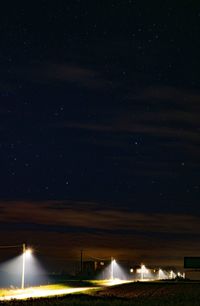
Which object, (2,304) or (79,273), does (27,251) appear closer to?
(2,304)

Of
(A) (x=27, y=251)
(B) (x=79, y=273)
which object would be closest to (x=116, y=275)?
(B) (x=79, y=273)

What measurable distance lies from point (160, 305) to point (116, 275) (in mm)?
136953

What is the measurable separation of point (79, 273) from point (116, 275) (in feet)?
31.1

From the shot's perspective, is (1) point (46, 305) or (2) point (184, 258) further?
(2) point (184, 258)

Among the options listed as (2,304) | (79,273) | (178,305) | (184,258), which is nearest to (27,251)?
(2,304)

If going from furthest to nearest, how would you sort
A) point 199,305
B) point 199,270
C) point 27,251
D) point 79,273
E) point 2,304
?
point 79,273
point 199,270
point 27,251
point 2,304
point 199,305

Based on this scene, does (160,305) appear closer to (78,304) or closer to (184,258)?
(78,304)

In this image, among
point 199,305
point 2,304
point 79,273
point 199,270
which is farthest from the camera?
point 79,273

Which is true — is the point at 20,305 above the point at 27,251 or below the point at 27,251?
below

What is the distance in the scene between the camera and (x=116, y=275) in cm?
17250

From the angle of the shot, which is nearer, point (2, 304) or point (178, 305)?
point (178, 305)

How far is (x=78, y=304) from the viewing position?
129 ft

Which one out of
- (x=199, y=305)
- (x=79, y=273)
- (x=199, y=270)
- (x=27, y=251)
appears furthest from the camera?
(x=79, y=273)

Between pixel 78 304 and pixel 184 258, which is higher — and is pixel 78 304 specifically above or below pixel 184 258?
below
